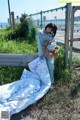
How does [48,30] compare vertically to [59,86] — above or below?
above

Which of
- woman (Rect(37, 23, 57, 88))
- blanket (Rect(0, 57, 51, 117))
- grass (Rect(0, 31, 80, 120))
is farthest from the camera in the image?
woman (Rect(37, 23, 57, 88))

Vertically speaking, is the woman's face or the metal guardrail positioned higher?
the woman's face

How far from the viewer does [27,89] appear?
4.99 metres

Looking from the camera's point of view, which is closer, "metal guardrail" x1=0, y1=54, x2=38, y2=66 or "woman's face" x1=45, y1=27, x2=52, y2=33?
"woman's face" x1=45, y1=27, x2=52, y2=33

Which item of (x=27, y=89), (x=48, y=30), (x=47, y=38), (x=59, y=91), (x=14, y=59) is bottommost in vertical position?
(x=59, y=91)

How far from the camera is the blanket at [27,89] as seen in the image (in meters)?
4.55

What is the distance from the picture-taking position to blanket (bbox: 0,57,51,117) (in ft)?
14.9

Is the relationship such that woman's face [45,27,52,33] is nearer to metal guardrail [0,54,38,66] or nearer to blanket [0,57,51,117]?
blanket [0,57,51,117]

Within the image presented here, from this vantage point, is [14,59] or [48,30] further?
[14,59]

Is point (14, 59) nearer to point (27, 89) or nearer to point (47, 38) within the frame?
point (47, 38)

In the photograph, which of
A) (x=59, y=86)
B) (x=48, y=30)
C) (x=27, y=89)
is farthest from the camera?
(x=59, y=86)

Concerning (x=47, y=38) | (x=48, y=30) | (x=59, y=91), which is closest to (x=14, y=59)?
(x=47, y=38)

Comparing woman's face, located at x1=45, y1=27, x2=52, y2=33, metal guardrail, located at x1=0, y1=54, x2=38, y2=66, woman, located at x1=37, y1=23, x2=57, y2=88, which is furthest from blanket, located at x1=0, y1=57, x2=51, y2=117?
woman's face, located at x1=45, y1=27, x2=52, y2=33

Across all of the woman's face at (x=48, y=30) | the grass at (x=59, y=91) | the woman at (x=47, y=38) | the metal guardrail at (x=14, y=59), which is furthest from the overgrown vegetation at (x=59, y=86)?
the woman's face at (x=48, y=30)
